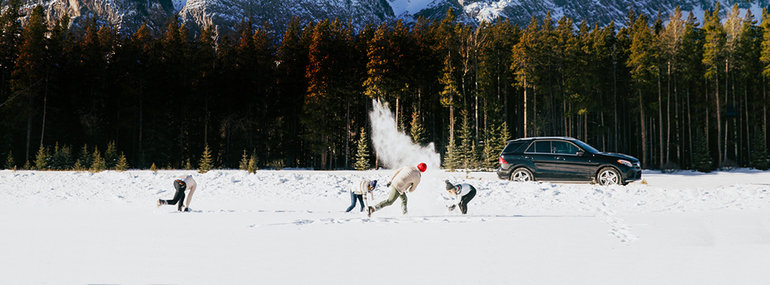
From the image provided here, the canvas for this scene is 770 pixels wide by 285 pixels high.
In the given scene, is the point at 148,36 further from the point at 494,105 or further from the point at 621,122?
the point at 621,122

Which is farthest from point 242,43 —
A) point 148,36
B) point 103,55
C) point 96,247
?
point 96,247

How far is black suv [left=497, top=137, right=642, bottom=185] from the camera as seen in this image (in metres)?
15.2

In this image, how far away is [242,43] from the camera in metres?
37.2

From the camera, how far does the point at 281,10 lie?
430 feet

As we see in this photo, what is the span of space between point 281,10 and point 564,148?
4975 inches

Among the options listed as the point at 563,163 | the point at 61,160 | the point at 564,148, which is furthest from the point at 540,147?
the point at 61,160

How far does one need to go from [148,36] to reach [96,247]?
37053 millimetres

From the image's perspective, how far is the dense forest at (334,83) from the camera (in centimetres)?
3366

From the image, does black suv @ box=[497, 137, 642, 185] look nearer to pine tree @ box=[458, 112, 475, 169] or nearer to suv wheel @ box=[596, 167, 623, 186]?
suv wheel @ box=[596, 167, 623, 186]

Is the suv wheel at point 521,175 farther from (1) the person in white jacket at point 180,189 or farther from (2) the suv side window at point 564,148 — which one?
(1) the person in white jacket at point 180,189

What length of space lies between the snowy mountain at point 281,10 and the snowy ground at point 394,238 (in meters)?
38.3

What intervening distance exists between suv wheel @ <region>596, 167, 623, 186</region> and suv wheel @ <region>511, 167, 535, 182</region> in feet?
7.20

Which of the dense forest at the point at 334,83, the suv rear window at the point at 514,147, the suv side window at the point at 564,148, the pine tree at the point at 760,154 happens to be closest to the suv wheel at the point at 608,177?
the suv side window at the point at 564,148

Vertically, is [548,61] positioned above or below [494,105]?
above
